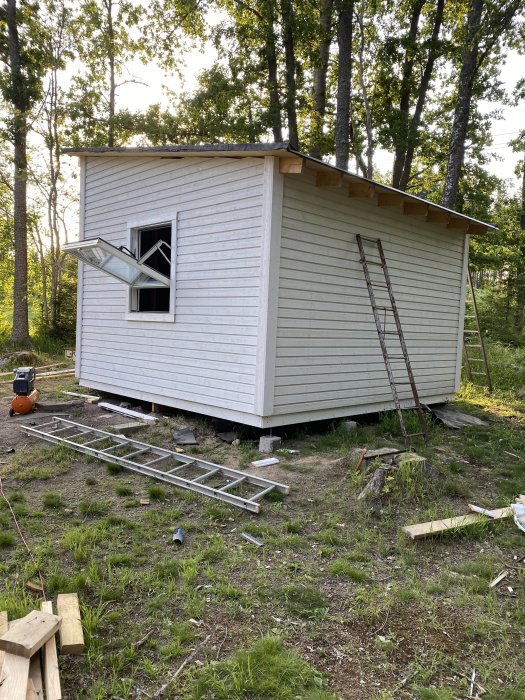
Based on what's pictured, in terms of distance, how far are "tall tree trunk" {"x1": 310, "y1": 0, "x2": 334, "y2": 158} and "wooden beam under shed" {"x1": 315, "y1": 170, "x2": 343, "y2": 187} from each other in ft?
31.0

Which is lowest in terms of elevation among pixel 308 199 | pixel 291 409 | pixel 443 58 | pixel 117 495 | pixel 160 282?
pixel 117 495

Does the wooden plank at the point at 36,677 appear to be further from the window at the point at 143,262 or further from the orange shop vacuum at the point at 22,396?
the orange shop vacuum at the point at 22,396

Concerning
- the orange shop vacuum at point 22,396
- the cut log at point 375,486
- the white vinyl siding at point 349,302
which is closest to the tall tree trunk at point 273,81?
the white vinyl siding at point 349,302

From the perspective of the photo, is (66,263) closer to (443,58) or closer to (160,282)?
(160,282)

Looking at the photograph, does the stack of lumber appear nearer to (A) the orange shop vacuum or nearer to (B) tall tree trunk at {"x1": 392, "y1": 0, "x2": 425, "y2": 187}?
(A) the orange shop vacuum

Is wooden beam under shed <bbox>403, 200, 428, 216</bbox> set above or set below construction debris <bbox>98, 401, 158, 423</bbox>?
above

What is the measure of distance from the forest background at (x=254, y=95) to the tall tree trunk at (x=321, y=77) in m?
0.04

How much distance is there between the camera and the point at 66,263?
1739 cm

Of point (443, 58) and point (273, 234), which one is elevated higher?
point (443, 58)

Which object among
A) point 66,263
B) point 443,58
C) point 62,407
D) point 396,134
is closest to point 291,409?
point 62,407

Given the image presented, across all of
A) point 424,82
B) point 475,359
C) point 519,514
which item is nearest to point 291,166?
point 519,514

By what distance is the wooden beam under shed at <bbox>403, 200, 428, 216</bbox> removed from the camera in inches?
270

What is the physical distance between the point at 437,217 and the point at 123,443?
224 inches

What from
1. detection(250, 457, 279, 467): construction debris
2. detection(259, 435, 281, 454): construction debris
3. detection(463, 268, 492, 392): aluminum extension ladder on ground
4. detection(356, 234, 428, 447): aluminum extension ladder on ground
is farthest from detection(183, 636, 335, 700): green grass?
detection(463, 268, 492, 392): aluminum extension ladder on ground
